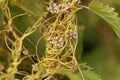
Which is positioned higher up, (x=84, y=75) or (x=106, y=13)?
(x=106, y=13)

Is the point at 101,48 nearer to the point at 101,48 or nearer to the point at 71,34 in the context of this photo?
the point at 101,48

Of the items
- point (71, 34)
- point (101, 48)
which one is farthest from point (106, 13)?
point (101, 48)

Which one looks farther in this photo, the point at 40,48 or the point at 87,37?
the point at 87,37

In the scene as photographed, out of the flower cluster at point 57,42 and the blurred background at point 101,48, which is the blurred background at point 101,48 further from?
the flower cluster at point 57,42

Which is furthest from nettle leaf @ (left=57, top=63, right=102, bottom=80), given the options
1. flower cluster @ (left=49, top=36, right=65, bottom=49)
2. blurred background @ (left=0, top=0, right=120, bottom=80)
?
blurred background @ (left=0, top=0, right=120, bottom=80)

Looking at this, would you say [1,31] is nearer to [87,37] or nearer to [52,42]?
[52,42]

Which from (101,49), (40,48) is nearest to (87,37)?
(101,49)
